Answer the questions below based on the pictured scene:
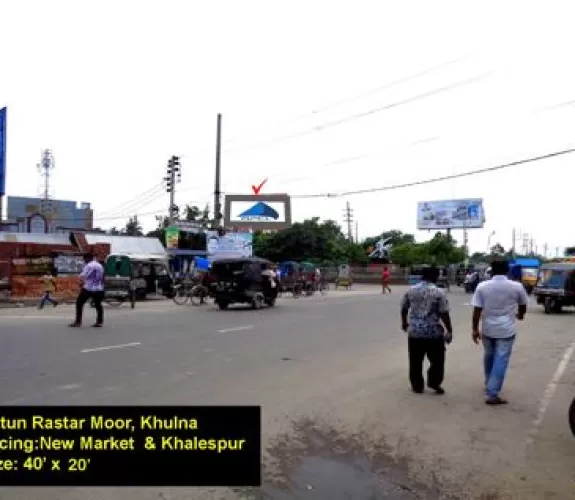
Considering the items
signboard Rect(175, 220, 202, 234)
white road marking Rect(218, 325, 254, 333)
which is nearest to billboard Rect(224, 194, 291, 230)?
signboard Rect(175, 220, 202, 234)

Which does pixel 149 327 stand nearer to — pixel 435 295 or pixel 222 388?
pixel 222 388

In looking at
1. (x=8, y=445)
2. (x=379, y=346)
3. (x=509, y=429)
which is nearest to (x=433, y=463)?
(x=509, y=429)

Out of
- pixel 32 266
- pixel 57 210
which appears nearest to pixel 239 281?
pixel 32 266

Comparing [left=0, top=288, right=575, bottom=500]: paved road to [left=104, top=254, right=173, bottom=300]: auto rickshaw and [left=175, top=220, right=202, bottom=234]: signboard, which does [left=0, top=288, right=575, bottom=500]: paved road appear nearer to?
[left=104, top=254, right=173, bottom=300]: auto rickshaw

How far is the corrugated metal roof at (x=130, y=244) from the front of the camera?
4477cm

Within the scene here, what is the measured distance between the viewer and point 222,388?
8289mm

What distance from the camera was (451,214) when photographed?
8269 cm

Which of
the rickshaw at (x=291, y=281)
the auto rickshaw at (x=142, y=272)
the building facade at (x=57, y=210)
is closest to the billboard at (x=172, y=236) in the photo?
the rickshaw at (x=291, y=281)

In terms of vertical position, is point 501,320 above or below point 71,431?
above

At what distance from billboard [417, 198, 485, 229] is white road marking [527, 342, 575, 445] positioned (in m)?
69.9

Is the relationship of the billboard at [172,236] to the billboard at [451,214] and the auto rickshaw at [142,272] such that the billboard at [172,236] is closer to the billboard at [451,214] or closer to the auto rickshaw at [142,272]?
the auto rickshaw at [142,272]

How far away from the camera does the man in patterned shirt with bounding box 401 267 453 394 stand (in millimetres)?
8359

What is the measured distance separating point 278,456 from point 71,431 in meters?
1.93

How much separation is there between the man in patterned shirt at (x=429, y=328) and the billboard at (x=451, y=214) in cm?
7572
